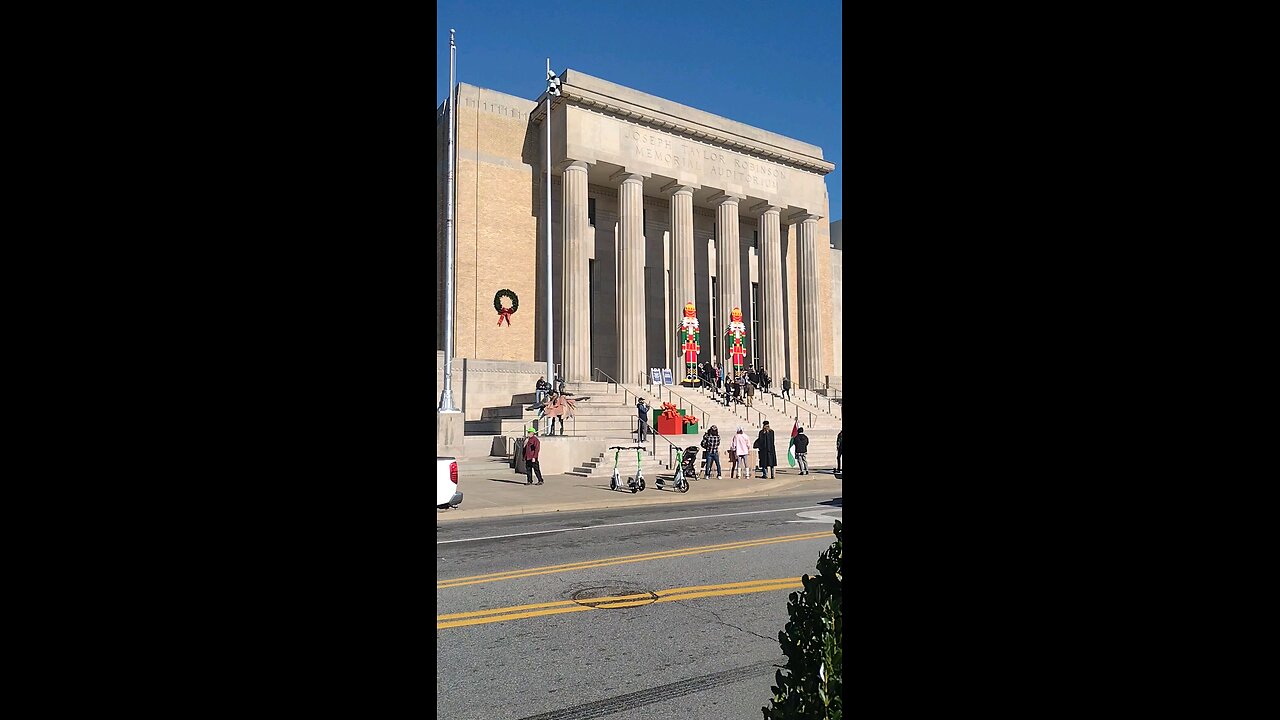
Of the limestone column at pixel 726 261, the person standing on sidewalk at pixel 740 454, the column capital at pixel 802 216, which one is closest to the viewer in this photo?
the person standing on sidewalk at pixel 740 454

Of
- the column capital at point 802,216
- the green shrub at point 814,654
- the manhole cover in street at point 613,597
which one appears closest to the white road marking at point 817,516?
the manhole cover in street at point 613,597

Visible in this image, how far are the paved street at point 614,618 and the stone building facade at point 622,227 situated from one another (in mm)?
23374

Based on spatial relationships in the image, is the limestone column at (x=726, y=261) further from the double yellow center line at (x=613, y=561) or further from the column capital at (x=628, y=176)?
the double yellow center line at (x=613, y=561)

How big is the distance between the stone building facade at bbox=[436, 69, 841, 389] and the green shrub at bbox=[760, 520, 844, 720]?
101 ft

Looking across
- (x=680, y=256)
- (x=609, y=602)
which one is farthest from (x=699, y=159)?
(x=609, y=602)

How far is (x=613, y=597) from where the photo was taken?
308 inches

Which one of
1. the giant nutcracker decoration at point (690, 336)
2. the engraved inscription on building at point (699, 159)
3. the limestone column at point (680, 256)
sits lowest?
the giant nutcracker decoration at point (690, 336)

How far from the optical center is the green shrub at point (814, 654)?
313 centimetres

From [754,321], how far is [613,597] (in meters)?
40.0

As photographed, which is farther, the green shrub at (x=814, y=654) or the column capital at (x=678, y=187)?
the column capital at (x=678, y=187)
